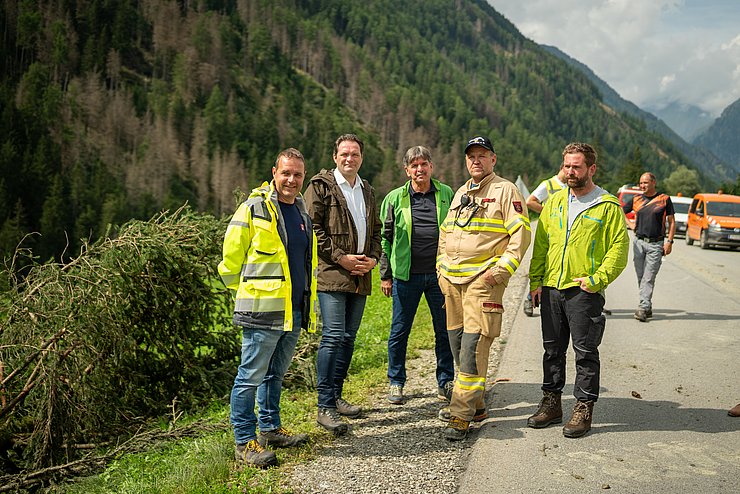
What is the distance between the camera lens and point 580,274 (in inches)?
193

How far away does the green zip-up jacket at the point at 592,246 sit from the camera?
481 cm

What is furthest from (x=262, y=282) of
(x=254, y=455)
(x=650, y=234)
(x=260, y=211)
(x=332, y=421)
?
(x=650, y=234)

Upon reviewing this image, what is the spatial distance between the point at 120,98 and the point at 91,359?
331ft

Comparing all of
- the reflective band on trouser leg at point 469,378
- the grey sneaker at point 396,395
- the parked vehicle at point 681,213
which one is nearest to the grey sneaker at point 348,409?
the grey sneaker at point 396,395

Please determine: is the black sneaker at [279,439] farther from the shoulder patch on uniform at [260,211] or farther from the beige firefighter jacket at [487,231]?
the beige firefighter jacket at [487,231]

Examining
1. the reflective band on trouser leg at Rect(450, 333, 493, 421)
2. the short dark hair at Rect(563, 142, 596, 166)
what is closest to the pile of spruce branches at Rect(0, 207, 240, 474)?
the reflective band on trouser leg at Rect(450, 333, 493, 421)

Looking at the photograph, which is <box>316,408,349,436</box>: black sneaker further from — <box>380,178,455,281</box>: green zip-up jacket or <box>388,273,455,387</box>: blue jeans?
<box>380,178,455,281</box>: green zip-up jacket

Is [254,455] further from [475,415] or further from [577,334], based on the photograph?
[577,334]

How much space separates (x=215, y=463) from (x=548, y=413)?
256 cm

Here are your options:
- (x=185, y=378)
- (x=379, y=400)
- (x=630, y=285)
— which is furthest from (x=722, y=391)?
(x=630, y=285)

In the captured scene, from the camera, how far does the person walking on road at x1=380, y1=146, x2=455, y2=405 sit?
572cm

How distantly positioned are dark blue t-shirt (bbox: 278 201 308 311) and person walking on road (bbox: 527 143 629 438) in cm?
194

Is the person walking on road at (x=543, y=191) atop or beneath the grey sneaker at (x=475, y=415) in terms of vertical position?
atop

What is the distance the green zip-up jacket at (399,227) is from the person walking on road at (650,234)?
5.26 meters
